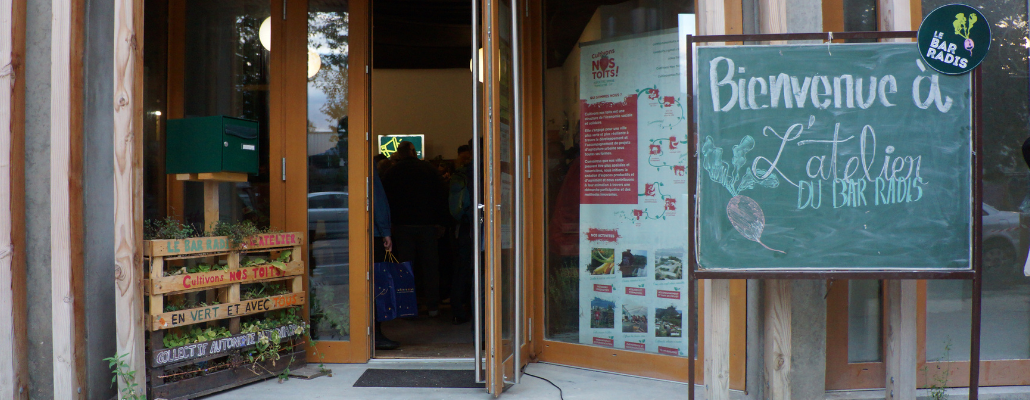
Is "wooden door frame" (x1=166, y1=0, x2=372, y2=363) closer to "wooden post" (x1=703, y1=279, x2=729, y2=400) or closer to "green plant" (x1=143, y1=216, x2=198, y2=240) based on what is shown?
"green plant" (x1=143, y1=216, x2=198, y2=240)

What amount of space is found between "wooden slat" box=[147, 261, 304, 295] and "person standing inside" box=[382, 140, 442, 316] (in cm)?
130

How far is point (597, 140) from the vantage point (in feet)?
13.9

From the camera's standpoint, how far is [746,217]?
9.49ft

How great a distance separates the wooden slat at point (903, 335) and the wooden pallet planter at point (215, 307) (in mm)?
3451

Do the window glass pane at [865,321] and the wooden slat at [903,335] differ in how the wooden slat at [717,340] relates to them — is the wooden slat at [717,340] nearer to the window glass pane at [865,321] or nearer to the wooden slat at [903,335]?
the wooden slat at [903,335]

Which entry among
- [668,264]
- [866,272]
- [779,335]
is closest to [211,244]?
[668,264]

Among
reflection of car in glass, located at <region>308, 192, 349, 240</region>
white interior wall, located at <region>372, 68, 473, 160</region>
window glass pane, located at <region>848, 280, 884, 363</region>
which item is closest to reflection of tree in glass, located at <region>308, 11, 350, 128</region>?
reflection of car in glass, located at <region>308, 192, 349, 240</region>

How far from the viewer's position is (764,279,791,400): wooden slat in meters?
3.13

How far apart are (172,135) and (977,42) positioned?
4.33 m

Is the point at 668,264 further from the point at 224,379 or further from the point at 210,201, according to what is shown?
the point at 210,201

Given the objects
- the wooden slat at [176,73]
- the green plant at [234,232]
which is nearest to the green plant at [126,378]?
the green plant at [234,232]

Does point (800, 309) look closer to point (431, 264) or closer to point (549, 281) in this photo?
point (549, 281)

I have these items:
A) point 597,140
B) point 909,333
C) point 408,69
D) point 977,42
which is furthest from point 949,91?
point 408,69

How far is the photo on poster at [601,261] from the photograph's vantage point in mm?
4207
